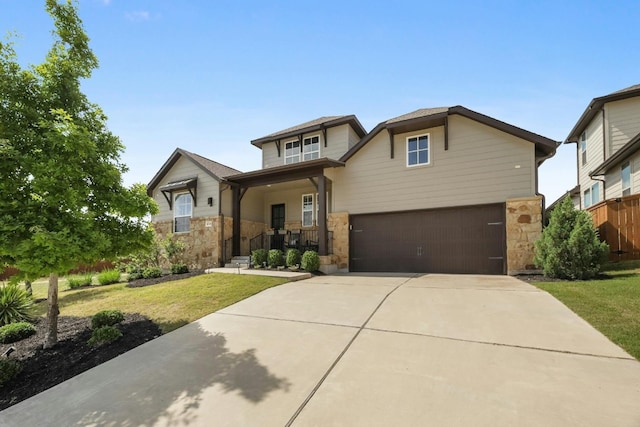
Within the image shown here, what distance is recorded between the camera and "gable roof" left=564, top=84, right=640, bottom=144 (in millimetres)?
11656

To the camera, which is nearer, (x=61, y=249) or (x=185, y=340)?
(x=61, y=249)

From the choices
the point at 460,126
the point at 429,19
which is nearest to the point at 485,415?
the point at 429,19

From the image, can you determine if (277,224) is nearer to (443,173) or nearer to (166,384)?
(443,173)

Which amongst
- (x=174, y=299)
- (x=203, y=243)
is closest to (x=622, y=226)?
(x=174, y=299)

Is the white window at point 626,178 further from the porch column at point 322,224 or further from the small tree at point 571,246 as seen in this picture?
the porch column at point 322,224

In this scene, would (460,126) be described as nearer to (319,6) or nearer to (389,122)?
(389,122)

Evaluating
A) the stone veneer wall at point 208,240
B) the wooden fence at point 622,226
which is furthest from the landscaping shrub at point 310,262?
the wooden fence at point 622,226

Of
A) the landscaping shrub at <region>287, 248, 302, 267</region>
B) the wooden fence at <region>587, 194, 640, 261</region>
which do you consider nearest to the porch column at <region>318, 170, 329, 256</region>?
the landscaping shrub at <region>287, 248, 302, 267</region>

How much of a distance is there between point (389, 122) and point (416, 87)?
6.10 feet

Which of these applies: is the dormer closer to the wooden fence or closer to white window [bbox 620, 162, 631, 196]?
the wooden fence

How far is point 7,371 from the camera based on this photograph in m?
3.66

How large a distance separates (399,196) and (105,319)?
9775 millimetres

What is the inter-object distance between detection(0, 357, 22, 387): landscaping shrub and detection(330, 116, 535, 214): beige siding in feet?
32.8

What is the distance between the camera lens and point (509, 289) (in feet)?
21.9
